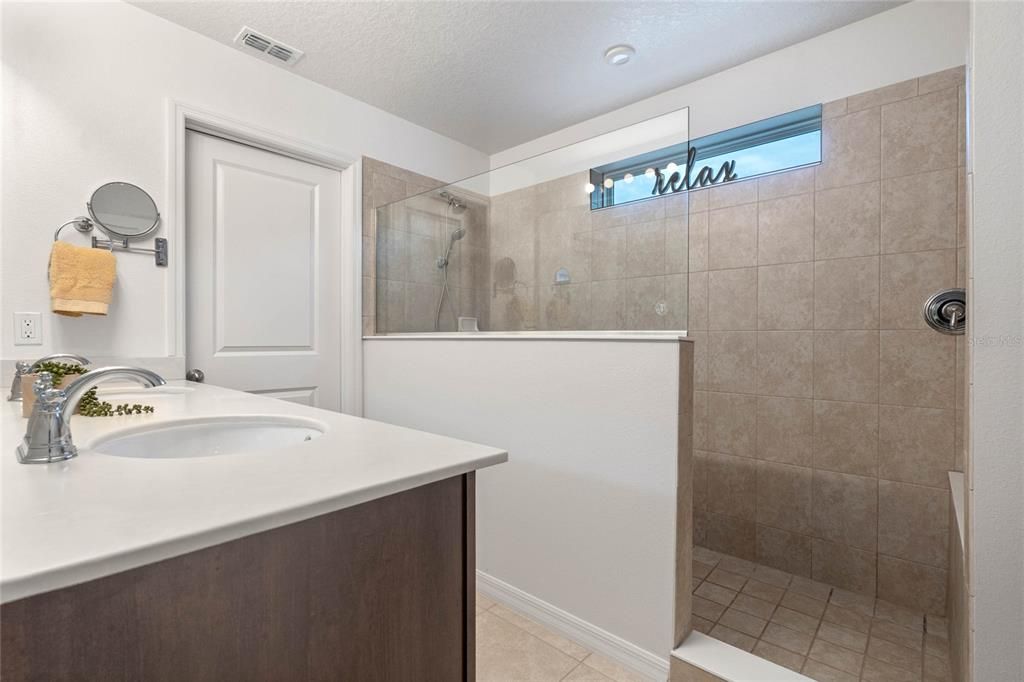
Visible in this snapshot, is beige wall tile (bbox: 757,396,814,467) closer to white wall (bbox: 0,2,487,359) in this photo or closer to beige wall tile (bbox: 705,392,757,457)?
beige wall tile (bbox: 705,392,757,457)

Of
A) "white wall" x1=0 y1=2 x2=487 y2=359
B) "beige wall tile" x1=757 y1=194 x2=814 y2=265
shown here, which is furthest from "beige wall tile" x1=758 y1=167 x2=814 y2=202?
"white wall" x1=0 y1=2 x2=487 y2=359

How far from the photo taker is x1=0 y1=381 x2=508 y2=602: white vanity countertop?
42 cm

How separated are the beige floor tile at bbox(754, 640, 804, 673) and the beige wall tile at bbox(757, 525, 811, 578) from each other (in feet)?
2.03

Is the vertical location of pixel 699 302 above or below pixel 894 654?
above

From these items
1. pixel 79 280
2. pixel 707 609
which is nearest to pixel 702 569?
pixel 707 609

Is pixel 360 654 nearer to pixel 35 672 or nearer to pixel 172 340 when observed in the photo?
pixel 35 672

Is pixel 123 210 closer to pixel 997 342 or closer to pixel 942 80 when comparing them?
pixel 997 342

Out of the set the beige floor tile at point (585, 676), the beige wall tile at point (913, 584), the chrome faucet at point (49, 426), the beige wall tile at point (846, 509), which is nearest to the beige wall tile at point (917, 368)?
the beige wall tile at point (846, 509)

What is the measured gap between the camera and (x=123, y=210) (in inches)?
72.1

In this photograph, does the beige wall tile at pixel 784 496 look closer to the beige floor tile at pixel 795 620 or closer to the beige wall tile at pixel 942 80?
the beige floor tile at pixel 795 620

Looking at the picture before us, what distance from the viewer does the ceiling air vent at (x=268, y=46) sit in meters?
2.05

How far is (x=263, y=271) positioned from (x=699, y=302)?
2207 millimetres

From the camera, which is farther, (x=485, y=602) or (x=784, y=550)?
(x=784, y=550)

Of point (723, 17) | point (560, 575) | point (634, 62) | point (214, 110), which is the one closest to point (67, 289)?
point (214, 110)
